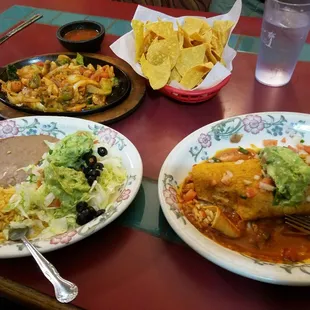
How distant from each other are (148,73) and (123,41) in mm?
246

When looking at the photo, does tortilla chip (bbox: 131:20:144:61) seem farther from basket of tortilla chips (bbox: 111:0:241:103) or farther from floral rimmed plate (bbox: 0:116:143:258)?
floral rimmed plate (bbox: 0:116:143:258)

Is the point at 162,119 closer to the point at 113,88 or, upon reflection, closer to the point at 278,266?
the point at 113,88

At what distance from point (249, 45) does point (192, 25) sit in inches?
15.7

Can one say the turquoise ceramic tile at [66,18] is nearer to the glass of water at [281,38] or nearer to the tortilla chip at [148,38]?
the tortilla chip at [148,38]

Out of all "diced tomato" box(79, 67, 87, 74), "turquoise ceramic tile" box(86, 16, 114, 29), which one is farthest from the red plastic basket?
"turquoise ceramic tile" box(86, 16, 114, 29)

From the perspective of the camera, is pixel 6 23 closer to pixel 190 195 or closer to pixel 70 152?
pixel 70 152

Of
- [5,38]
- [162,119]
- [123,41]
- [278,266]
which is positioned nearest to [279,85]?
[162,119]

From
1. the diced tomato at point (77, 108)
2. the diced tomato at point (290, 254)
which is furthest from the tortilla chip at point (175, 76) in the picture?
the diced tomato at point (290, 254)

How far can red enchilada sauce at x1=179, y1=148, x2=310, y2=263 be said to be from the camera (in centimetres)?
99

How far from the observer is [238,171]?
1128mm

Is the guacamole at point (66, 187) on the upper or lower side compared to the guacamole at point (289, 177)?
lower

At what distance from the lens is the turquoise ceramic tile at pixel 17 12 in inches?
92.0

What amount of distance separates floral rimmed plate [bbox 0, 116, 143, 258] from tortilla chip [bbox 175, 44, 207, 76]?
1.51 ft

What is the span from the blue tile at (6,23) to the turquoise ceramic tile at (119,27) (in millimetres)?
585
